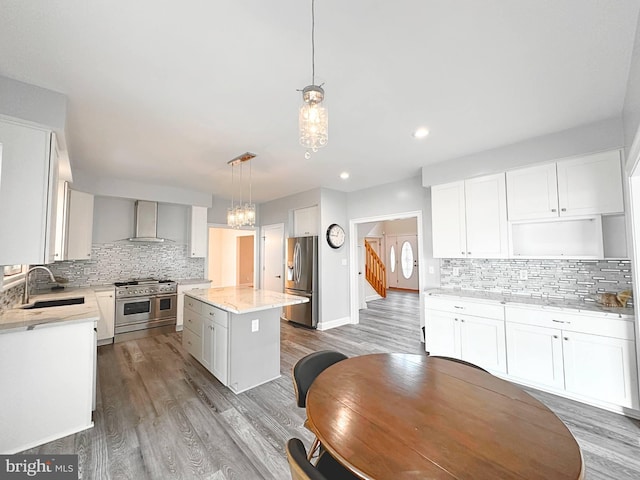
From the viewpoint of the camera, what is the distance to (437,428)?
107 cm

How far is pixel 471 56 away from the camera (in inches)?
69.2

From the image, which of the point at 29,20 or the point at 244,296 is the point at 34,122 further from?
the point at 244,296

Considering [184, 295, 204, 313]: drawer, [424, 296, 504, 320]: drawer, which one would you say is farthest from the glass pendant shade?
[424, 296, 504, 320]: drawer

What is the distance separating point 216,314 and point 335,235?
291cm

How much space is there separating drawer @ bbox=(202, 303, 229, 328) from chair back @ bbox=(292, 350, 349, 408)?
1341 mm

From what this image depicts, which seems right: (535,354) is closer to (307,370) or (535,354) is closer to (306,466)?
(307,370)

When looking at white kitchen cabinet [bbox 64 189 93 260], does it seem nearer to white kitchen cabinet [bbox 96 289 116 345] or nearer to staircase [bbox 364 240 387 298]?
white kitchen cabinet [bbox 96 289 116 345]

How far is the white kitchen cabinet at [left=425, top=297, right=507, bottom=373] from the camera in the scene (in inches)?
119

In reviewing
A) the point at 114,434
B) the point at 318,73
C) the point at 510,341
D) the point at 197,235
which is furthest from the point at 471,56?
the point at 197,235

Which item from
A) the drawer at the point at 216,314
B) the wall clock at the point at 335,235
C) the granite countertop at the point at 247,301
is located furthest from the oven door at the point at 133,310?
the wall clock at the point at 335,235

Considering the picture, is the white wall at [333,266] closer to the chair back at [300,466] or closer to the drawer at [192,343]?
the drawer at [192,343]

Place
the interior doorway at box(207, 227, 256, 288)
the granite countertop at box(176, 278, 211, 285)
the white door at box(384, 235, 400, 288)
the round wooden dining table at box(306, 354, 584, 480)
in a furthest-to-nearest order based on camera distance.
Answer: the white door at box(384, 235, 400, 288)
the interior doorway at box(207, 227, 256, 288)
the granite countertop at box(176, 278, 211, 285)
the round wooden dining table at box(306, 354, 584, 480)

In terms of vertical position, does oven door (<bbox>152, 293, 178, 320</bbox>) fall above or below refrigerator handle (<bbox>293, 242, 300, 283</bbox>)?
below

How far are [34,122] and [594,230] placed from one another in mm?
5229
